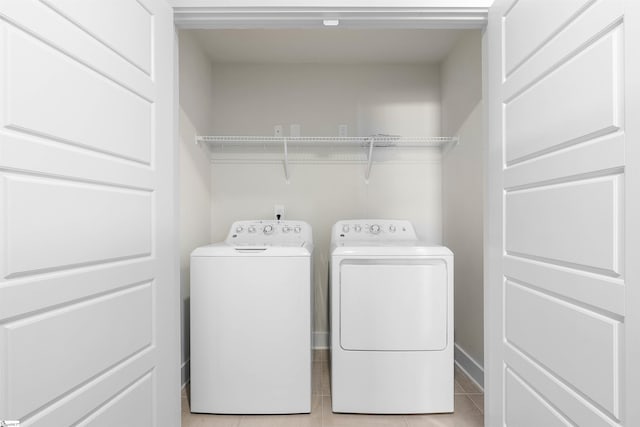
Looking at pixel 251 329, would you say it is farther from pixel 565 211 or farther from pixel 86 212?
pixel 565 211

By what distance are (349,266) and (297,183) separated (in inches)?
45.2

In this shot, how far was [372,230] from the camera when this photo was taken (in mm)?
2623

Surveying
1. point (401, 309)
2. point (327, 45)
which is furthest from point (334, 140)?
point (401, 309)

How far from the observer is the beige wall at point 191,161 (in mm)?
2311

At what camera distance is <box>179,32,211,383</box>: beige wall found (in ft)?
7.58

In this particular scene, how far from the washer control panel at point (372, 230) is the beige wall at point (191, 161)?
0.97 metres

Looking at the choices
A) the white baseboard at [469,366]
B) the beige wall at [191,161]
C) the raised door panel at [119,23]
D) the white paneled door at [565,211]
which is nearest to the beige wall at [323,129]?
the beige wall at [191,161]

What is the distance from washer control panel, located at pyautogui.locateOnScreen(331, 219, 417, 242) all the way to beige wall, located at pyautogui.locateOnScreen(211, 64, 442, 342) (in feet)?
1.07

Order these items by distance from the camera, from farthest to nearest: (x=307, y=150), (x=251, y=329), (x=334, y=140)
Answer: (x=307, y=150)
(x=334, y=140)
(x=251, y=329)

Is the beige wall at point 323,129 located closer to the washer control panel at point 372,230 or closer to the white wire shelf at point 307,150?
the white wire shelf at point 307,150

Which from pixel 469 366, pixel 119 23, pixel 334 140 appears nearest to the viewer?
pixel 119 23

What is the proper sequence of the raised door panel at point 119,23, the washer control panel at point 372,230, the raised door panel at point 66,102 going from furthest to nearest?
the washer control panel at point 372,230
the raised door panel at point 119,23
the raised door panel at point 66,102

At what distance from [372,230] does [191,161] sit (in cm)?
132

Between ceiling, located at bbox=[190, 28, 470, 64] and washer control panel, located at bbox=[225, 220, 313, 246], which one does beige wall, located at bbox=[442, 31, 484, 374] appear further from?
washer control panel, located at bbox=[225, 220, 313, 246]
